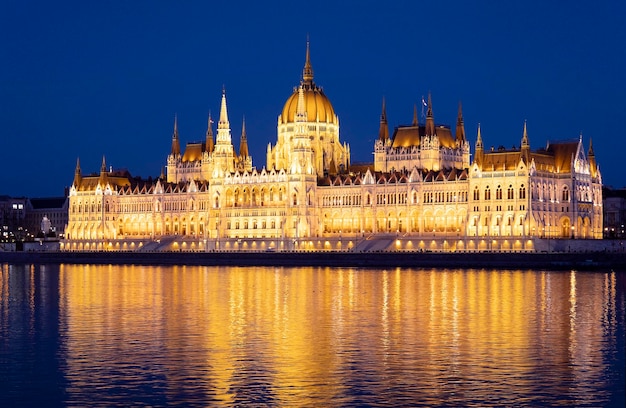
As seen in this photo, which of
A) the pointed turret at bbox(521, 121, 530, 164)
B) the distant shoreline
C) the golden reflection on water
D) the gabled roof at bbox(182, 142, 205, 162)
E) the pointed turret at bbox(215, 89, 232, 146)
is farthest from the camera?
the gabled roof at bbox(182, 142, 205, 162)

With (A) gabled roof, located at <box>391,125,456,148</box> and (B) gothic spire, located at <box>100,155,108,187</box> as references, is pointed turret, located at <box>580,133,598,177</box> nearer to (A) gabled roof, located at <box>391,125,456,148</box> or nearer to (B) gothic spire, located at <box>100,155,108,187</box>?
(A) gabled roof, located at <box>391,125,456,148</box>

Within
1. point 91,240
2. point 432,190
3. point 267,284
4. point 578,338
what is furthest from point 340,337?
point 91,240

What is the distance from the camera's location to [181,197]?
15388cm

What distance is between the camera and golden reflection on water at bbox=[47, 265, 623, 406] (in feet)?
108

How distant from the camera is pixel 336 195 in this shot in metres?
140

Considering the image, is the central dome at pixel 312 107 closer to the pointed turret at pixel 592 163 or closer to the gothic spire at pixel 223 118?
the gothic spire at pixel 223 118

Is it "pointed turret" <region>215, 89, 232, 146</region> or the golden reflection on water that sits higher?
"pointed turret" <region>215, 89, 232, 146</region>

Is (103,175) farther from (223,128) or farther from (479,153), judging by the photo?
(479,153)

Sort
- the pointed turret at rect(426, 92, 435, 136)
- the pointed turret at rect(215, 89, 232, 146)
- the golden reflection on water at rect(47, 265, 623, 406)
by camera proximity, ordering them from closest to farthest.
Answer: the golden reflection on water at rect(47, 265, 623, 406) < the pointed turret at rect(426, 92, 435, 136) < the pointed turret at rect(215, 89, 232, 146)

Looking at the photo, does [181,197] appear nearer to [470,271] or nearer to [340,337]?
[470,271]

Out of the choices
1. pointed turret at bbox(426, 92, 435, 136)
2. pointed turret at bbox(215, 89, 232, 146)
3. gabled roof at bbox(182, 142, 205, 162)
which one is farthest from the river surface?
gabled roof at bbox(182, 142, 205, 162)

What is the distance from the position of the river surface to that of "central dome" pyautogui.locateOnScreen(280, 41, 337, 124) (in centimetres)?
7792

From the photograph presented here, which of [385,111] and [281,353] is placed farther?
[385,111]

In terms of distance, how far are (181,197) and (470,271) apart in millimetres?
62081
